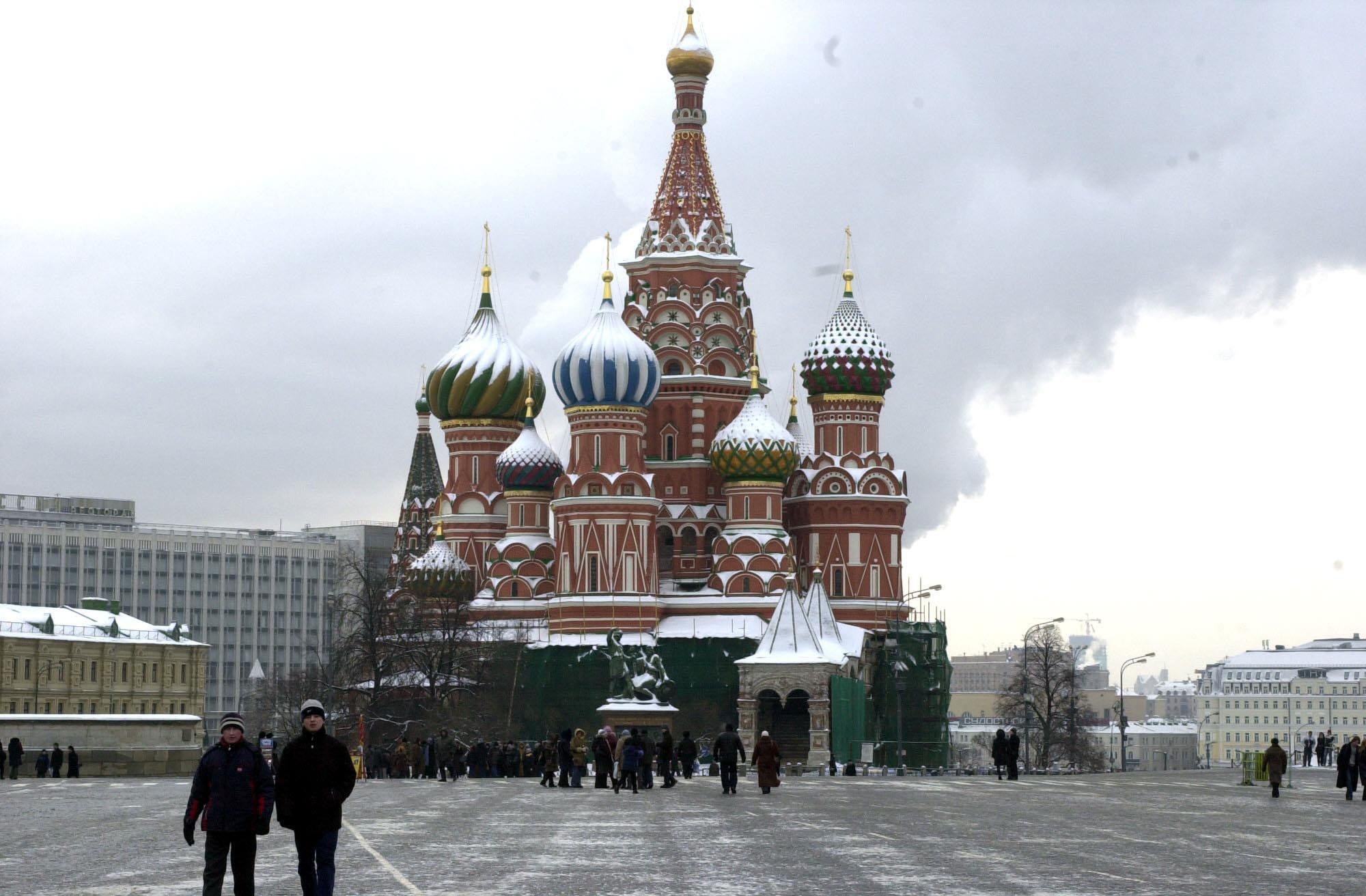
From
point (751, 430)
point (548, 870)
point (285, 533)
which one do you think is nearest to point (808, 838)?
point (548, 870)

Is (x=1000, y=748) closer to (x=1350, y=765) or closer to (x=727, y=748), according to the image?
(x=1350, y=765)

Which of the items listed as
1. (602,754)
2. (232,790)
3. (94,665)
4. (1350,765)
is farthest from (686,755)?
(94,665)

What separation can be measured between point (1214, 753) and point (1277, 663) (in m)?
8.15

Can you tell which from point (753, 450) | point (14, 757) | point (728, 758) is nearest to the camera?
point (728, 758)

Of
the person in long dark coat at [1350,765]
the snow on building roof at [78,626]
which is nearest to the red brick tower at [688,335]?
the snow on building roof at [78,626]

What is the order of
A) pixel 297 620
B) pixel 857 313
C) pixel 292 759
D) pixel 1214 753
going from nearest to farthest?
pixel 292 759, pixel 857 313, pixel 297 620, pixel 1214 753

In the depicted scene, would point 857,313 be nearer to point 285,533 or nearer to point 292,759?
point 292,759

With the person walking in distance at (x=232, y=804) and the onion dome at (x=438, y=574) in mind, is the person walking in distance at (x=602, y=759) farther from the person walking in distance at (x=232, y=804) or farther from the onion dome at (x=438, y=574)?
the onion dome at (x=438, y=574)

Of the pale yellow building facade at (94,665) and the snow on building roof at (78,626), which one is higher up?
the snow on building roof at (78,626)

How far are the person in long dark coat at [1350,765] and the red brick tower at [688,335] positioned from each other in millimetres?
39505

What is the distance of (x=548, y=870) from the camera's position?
1752cm

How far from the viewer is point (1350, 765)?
3459 cm

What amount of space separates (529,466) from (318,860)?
201 feet

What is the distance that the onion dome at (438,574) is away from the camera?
74875 millimetres
